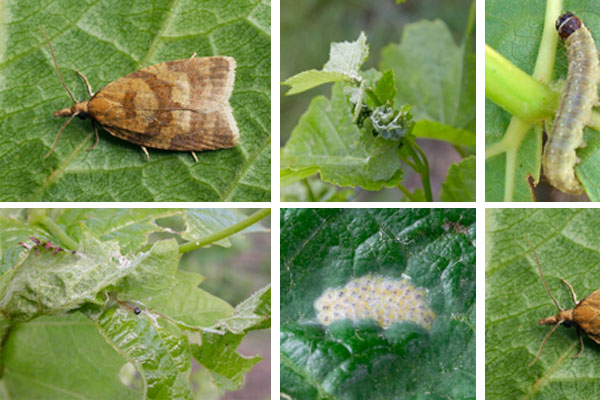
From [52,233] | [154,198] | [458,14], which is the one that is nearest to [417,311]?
[154,198]

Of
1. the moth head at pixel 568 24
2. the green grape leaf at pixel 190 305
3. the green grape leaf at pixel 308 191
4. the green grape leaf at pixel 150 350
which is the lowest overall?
the green grape leaf at pixel 308 191

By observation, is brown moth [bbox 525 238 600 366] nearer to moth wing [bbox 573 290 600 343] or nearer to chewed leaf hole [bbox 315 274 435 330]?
moth wing [bbox 573 290 600 343]

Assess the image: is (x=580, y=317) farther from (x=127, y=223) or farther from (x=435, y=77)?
(x=127, y=223)

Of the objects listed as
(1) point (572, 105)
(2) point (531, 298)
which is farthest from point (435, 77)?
(2) point (531, 298)

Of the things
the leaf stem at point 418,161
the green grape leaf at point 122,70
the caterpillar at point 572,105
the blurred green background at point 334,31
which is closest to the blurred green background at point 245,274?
the blurred green background at point 334,31

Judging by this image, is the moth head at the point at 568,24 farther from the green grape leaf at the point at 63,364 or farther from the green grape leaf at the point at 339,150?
the green grape leaf at the point at 63,364

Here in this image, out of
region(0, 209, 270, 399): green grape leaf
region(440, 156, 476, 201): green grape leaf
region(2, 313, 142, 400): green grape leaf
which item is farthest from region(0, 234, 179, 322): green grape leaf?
region(440, 156, 476, 201): green grape leaf
